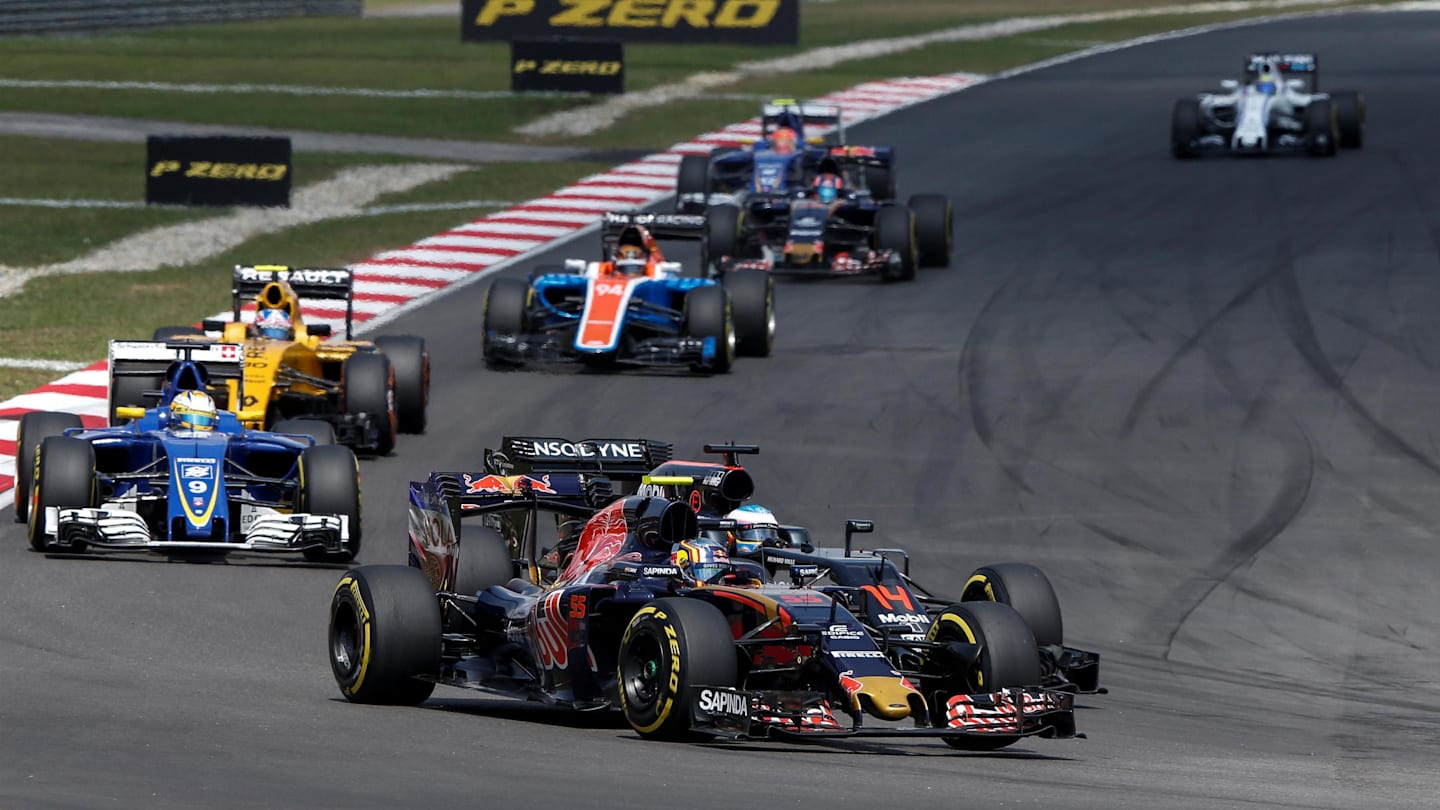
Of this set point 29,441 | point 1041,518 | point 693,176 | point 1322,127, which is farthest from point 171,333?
point 1322,127

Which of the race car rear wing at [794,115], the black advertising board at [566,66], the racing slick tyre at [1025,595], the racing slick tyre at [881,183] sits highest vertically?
the black advertising board at [566,66]

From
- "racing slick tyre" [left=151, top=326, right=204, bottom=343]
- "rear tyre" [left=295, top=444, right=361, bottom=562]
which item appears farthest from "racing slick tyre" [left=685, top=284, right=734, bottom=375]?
"rear tyre" [left=295, top=444, right=361, bottom=562]

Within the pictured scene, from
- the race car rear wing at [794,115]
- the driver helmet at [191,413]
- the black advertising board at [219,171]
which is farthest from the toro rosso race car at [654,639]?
the black advertising board at [219,171]

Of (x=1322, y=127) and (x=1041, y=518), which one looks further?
(x=1322, y=127)

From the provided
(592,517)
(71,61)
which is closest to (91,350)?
(592,517)

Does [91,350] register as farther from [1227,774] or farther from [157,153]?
[1227,774]

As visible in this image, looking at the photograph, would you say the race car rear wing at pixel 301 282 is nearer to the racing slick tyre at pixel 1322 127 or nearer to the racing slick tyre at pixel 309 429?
the racing slick tyre at pixel 309 429

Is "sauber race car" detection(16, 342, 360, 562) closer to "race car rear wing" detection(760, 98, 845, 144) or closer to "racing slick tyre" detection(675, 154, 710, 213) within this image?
"racing slick tyre" detection(675, 154, 710, 213)

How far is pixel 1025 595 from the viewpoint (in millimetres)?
13227

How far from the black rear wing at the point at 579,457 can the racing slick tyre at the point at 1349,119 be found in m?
28.8

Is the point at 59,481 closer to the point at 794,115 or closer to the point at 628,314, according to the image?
the point at 628,314

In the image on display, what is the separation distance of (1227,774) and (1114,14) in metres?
63.0

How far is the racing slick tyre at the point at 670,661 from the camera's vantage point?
11602 mm

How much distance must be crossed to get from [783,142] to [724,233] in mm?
3165
